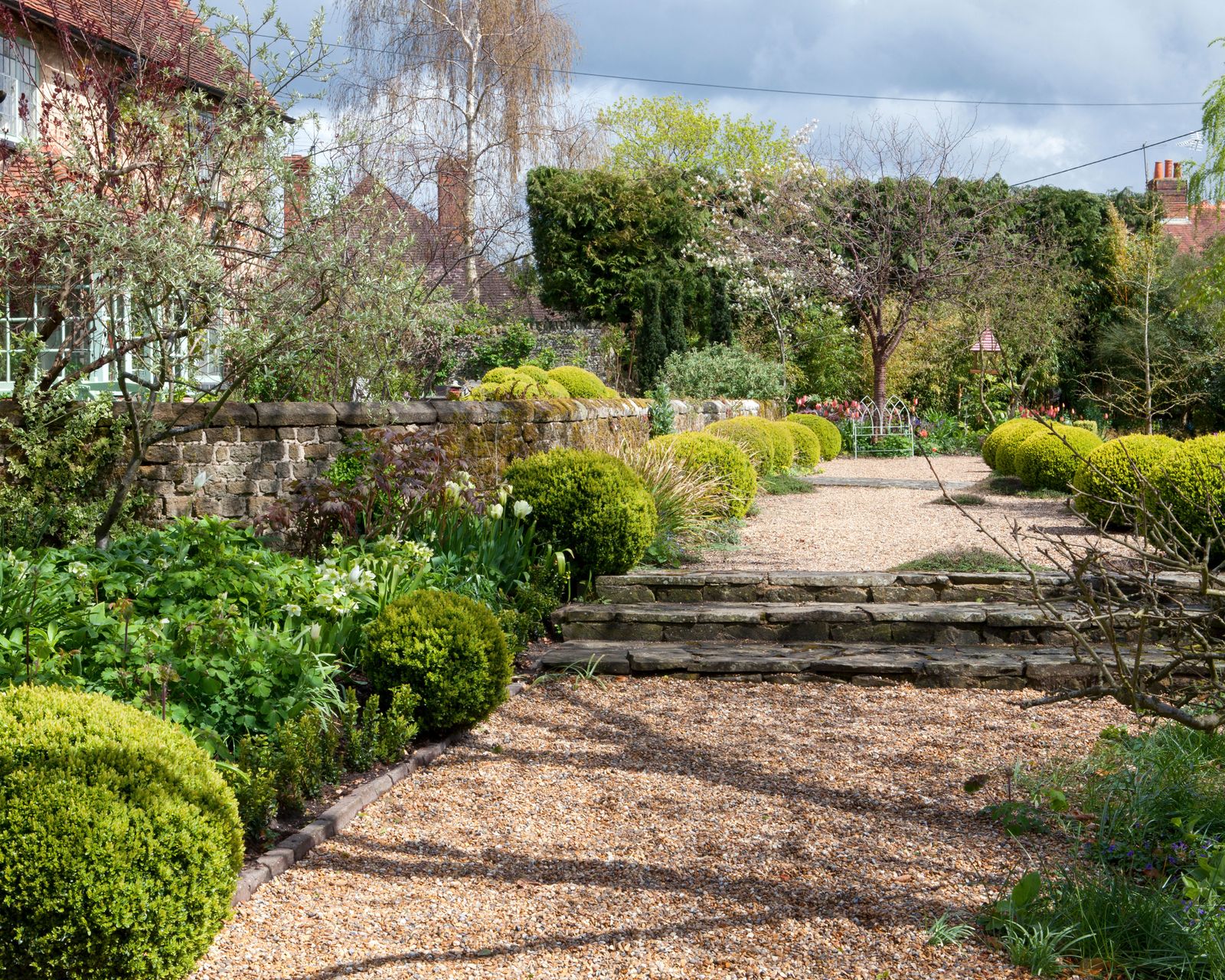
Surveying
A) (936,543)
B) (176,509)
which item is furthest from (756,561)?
(176,509)

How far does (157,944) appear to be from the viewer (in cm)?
238

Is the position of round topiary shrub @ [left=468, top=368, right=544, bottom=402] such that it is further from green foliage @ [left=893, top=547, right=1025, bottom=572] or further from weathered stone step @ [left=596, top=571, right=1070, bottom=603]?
green foliage @ [left=893, top=547, right=1025, bottom=572]

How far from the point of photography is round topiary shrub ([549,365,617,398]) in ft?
48.4

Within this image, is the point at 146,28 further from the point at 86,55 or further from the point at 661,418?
the point at 661,418

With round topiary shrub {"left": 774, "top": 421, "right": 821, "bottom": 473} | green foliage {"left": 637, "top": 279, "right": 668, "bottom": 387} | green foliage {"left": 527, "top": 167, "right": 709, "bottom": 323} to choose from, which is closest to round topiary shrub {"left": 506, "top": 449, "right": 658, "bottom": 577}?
round topiary shrub {"left": 774, "top": 421, "right": 821, "bottom": 473}

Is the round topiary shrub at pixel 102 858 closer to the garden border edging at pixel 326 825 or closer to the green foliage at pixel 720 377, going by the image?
the garden border edging at pixel 326 825

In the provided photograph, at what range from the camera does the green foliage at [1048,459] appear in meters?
11.0

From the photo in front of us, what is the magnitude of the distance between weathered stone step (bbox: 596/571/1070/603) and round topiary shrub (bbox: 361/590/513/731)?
2098 millimetres

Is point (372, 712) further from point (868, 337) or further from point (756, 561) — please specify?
point (868, 337)

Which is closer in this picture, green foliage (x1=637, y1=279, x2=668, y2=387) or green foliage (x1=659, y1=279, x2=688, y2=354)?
green foliage (x1=637, y1=279, x2=668, y2=387)

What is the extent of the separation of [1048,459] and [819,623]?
21.5ft

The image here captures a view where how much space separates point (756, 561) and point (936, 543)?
1.68 meters

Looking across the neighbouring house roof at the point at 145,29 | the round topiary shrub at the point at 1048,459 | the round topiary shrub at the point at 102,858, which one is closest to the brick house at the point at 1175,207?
the round topiary shrub at the point at 1048,459

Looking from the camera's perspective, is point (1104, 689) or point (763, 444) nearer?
point (1104, 689)
